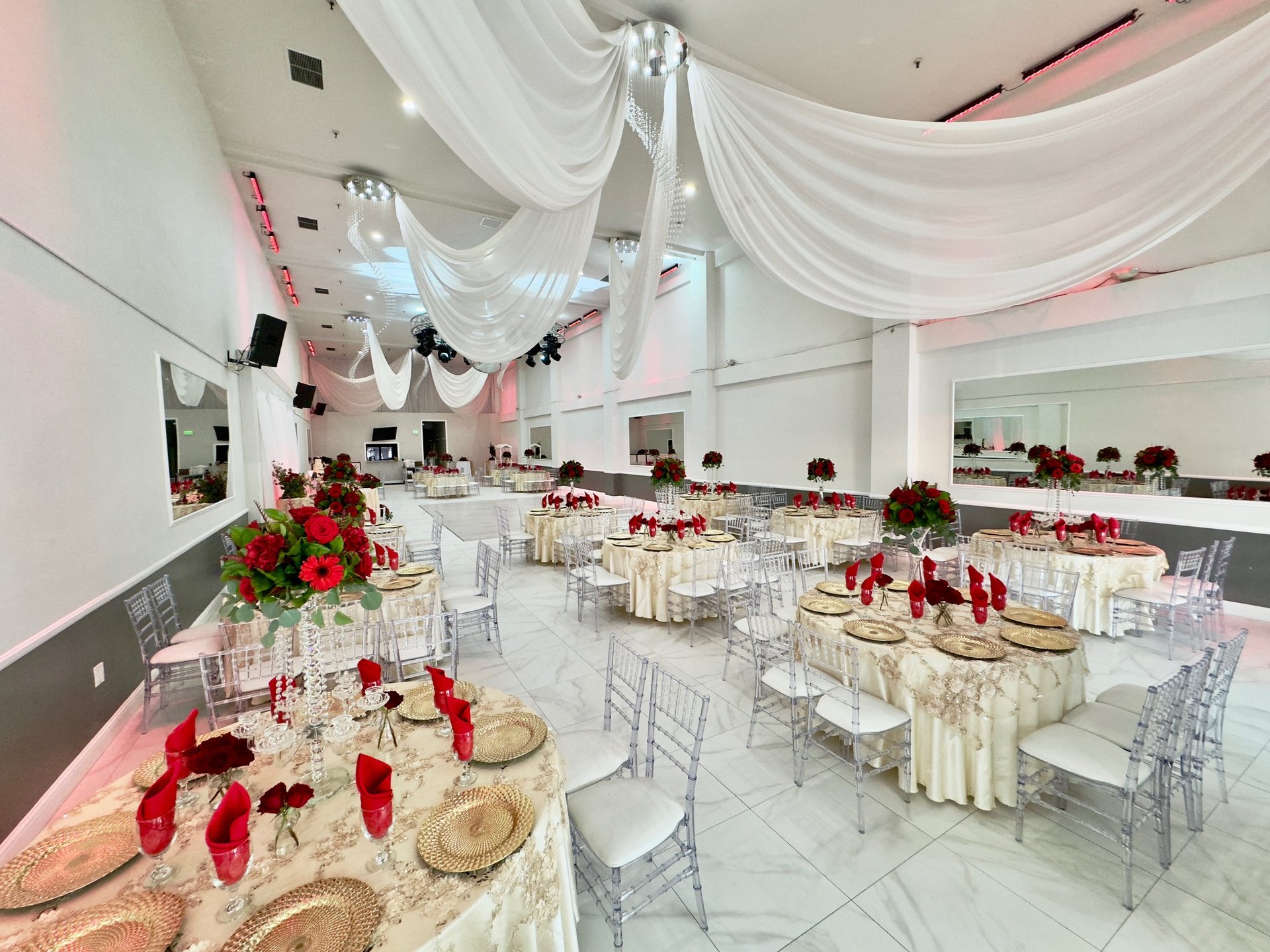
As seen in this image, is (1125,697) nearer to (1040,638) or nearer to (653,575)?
(1040,638)

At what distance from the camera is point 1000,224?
2.28 meters

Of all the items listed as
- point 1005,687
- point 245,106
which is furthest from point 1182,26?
point 245,106

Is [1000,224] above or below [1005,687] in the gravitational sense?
above

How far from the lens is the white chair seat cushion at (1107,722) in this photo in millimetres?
2193

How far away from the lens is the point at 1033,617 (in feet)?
9.29

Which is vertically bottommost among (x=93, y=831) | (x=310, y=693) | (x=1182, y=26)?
(x=93, y=831)

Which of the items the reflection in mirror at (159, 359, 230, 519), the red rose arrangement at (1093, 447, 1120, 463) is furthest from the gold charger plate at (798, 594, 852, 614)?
the reflection in mirror at (159, 359, 230, 519)

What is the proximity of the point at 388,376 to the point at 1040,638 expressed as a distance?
11.3 meters

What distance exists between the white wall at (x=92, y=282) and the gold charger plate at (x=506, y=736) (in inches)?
86.7

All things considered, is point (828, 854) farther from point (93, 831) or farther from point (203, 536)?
point (203, 536)

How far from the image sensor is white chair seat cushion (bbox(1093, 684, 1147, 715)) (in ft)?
7.97

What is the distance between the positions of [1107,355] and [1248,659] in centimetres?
313

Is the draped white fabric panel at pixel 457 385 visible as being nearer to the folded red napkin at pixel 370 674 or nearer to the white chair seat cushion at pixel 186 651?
the white chair seat cushion at pixel 186 651

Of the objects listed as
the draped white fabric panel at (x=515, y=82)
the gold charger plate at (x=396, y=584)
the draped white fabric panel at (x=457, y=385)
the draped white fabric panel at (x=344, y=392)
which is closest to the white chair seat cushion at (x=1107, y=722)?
the draped white fabric panel at (x=515, y=82)
